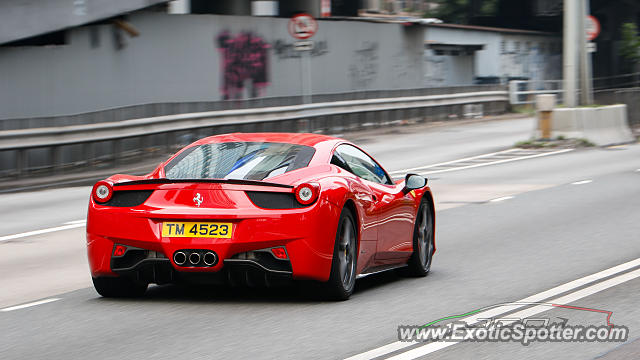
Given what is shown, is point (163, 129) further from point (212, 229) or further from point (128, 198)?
point (212, 229)

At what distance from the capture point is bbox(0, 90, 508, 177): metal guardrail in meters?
20.2

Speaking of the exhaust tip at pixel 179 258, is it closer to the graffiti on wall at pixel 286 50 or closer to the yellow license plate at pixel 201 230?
the yellow license plate at pixel 201 230

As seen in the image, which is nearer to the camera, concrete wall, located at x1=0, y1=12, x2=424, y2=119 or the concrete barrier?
concrete wall, located at x1=0, y1=12, x2=424, y2=119

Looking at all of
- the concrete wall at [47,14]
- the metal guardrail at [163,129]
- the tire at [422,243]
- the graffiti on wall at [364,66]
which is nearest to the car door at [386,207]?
the tire at [422,243]

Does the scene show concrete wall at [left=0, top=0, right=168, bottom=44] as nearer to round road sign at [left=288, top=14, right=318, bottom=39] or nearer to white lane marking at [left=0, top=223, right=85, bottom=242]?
round road sign at [left=288, top=14, right=318, bottom=39]

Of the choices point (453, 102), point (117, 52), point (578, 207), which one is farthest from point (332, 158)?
point (453, 102)

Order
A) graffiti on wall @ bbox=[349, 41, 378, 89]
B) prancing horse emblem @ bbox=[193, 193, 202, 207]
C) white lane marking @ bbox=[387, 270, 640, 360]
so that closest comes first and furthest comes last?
white lane marking @ bbox=[387, 270, 640, 360]
prancing horse emblem @ bbox=[193, 193, 202, 207]
graffiti on wall @ bbox=[349, 41, 378, 89]

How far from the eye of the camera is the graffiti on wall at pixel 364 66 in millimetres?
37875

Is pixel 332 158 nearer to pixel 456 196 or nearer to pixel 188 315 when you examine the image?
pixel 188 315

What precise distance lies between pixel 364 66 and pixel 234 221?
31652mm

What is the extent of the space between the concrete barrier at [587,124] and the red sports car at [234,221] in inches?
788

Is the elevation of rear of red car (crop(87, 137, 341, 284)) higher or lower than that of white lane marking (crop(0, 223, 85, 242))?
higher

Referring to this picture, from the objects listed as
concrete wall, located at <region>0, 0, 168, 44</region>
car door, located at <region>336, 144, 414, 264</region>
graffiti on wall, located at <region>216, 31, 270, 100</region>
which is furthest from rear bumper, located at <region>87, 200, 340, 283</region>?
graffiti on wall, located at <region>216, 31, 270, 100</region>
